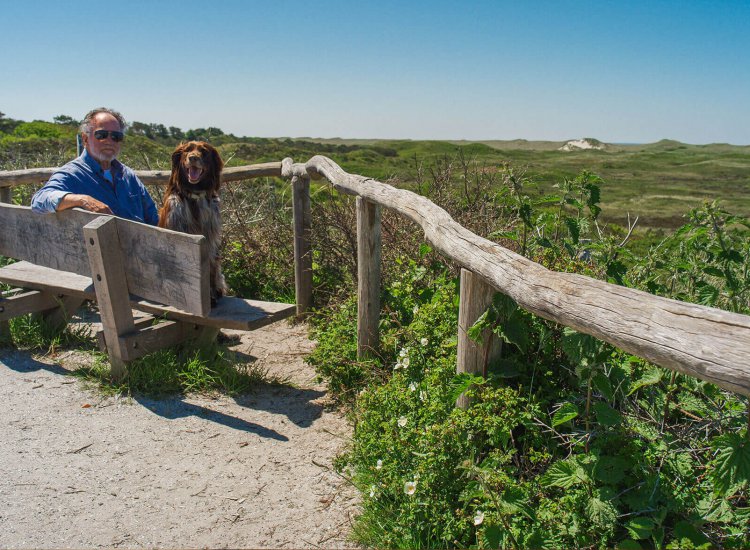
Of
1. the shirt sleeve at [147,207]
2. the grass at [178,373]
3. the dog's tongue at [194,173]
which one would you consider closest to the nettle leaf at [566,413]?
the grass at [178,373]

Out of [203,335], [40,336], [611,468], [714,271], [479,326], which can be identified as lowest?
[40,336]

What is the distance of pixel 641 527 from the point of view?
190 cm

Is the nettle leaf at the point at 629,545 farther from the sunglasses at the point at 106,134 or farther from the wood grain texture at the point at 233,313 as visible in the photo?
the sunglasses at the point at 106,134

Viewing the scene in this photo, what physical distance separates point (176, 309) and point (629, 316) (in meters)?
2.91

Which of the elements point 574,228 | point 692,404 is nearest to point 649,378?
point 692,404

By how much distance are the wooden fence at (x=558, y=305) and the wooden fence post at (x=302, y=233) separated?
1023 mm

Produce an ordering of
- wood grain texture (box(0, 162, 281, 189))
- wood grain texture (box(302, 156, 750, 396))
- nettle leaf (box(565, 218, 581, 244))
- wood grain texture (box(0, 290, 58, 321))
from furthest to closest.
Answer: wood grain texture (box(0, 162, 281, 189)) → wood grain texture (box(0, 290, 58, 321)) → nettle leaf (box(565, 218, 581, 244)) → wood grain texture (box(302, 156, 750, 396))

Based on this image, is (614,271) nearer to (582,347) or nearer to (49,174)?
(582,347)

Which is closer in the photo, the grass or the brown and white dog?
the grass

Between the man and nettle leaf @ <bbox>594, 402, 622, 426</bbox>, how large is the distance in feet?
10.4

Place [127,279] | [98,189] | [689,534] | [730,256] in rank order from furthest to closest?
[98,189]
[127,279]
[730,256]
[689,534]

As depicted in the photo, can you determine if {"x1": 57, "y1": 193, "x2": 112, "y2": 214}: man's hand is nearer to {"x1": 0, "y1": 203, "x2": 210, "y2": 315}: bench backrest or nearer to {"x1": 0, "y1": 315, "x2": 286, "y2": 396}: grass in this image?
{"x1": 0, "y1": 203, "x2": 210, "y2": 315}: bench backrest

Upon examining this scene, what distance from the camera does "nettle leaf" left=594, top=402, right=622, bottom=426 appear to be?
212 centimetres

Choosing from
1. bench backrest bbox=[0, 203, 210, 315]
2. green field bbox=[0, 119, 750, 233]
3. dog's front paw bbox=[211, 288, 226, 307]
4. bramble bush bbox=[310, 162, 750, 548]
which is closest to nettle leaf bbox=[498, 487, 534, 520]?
→ bramble bush bbox=[310, 162, 750, 548]
